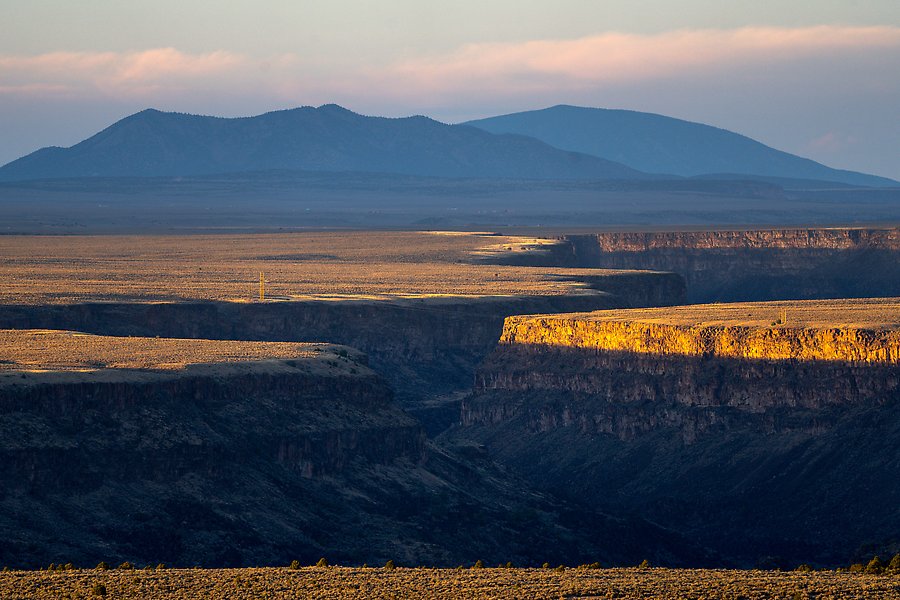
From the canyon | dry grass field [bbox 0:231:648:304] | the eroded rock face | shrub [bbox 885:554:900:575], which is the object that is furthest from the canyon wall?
shrub [bbox 885:554:900:575]

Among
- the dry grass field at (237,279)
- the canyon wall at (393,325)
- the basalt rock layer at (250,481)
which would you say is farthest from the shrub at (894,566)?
the dry grass field at (237,279)

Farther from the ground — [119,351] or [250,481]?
[119,351]

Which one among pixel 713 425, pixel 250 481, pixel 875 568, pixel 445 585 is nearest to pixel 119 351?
pixel 250 481

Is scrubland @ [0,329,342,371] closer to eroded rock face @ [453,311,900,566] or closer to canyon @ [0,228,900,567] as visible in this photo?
canyon @ [0,228,900,567]

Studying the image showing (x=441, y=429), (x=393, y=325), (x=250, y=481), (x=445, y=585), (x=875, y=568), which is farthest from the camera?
(x=393, y=325)

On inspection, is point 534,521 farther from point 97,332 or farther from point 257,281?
point 257,281

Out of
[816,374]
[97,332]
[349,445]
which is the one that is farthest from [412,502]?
[97,332]

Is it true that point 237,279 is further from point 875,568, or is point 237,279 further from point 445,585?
point 445,585
